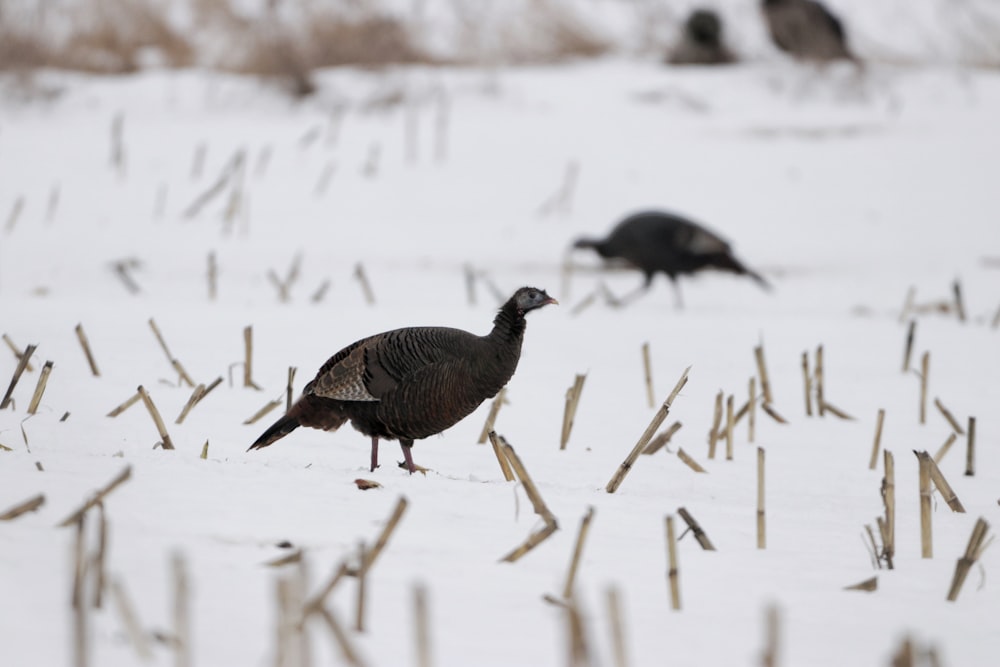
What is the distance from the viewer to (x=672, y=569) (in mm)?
3146

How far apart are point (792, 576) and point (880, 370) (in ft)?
15.6

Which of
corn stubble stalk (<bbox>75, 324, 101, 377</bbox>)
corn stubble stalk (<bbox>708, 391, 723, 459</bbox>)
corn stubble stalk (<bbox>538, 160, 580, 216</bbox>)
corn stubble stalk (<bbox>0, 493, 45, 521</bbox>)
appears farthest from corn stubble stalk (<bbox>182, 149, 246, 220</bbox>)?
corn stubble stalk (<bbox>0, 493, 45, 521</bbox>)

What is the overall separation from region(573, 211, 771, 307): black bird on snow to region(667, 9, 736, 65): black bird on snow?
8197mm

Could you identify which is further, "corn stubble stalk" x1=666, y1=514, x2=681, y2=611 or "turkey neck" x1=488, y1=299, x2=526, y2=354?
"turkey neck" x1=488, y1=299, x2=526, y2=354

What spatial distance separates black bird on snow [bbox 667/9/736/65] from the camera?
59.3ft

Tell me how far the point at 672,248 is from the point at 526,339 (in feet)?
8.05

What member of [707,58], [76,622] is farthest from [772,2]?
[76,622]

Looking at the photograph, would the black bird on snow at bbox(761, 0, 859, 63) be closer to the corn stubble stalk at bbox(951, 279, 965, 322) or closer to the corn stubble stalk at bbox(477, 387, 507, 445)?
the corn stubble stalk at bbox(951, 279, 965, 322)

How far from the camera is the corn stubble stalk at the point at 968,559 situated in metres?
3.37

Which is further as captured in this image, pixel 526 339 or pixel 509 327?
pixel 526 339

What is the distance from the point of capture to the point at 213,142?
14602mm

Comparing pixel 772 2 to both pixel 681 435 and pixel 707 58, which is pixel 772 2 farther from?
pixel 681 435

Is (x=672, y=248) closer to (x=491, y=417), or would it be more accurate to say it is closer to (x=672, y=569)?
(x=491, y=417)

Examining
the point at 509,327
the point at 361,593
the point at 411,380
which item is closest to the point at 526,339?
the point at 509,327
